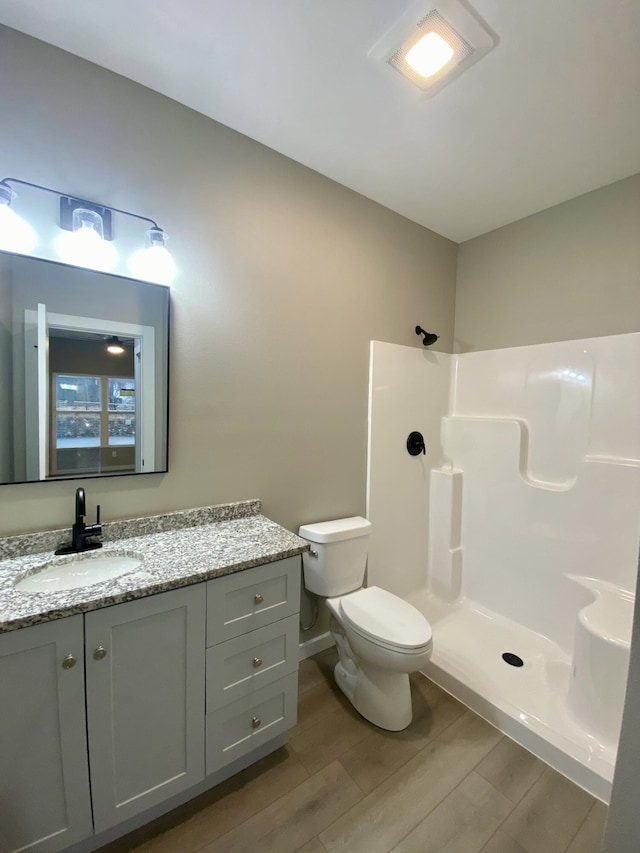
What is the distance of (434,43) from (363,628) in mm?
2211

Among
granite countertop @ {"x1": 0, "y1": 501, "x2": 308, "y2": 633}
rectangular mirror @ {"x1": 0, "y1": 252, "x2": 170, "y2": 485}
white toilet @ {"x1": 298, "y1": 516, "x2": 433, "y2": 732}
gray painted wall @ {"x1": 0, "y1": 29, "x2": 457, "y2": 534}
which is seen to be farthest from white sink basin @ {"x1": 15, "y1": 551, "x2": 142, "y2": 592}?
white toilet @ {"x1": 298, "y1": 516, "x2": 433, "y2": 732}

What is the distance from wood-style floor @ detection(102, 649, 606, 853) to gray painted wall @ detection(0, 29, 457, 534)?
988mm

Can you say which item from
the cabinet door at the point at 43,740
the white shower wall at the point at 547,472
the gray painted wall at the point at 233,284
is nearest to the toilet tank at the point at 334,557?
the gray painted wall at the point at 233,284

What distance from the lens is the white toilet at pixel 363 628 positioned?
147 cm

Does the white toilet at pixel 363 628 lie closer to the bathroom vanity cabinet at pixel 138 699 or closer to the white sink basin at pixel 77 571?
the bathroom vanity cabinet at pixel 138 699

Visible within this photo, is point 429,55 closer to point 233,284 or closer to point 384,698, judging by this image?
point 233,284

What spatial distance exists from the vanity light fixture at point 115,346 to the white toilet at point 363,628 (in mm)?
1194

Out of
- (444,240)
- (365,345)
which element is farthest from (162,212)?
(444,240)

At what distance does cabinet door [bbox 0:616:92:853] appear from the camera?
890mm

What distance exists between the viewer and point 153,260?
4.59ft

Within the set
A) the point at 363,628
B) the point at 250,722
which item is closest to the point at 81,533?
the point at 250,722

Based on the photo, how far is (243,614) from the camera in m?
1.24

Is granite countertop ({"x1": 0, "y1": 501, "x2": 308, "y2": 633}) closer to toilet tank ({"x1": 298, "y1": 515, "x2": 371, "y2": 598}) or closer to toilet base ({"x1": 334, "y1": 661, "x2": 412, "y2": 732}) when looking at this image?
toilet tank ({"x1": 298, "y1": 515, "x2": 371, "y2": 598})

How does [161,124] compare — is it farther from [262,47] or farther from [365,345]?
[365,345]
